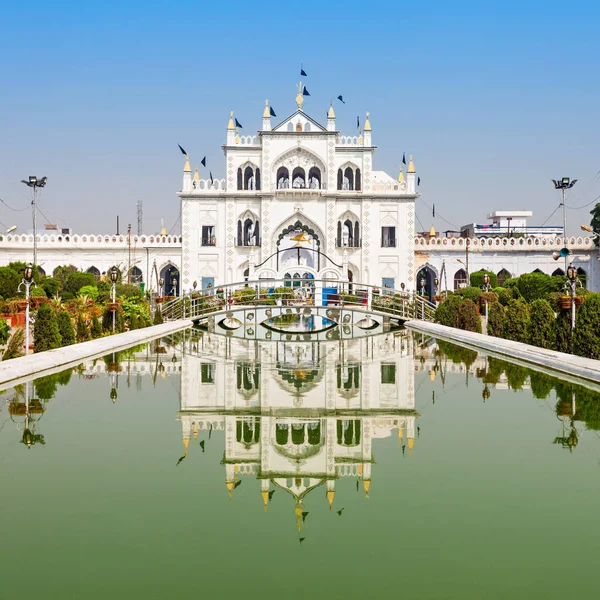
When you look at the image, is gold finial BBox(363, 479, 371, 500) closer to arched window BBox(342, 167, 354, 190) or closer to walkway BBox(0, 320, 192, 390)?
walkway BBox(0, 320, 192, 390)

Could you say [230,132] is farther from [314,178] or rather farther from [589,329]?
[589,329]

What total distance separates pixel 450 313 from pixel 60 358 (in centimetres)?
1161

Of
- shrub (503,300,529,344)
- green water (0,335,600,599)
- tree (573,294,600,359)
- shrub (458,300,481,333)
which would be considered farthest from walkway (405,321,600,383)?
shrub (458,300,481,333)

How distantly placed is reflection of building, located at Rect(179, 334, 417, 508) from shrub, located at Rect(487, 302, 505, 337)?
4.47 m

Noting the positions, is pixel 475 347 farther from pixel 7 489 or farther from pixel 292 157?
pixel 292 157

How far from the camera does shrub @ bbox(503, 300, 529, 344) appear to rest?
46.8 feet

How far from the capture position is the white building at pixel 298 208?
1373 inches

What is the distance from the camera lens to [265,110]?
35.1 meters

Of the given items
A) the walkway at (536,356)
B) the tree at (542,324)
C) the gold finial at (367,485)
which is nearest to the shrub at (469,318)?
the walkway at (536,356)

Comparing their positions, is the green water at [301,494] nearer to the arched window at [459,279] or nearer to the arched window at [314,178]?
the arched window at [314,178]

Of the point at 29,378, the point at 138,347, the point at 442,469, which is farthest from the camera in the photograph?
→ the point at 138,347

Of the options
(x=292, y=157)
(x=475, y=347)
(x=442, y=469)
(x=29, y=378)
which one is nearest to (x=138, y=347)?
(x=29, y=378)

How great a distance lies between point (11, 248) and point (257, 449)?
37.6 meters

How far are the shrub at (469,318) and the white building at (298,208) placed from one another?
53.2ft
